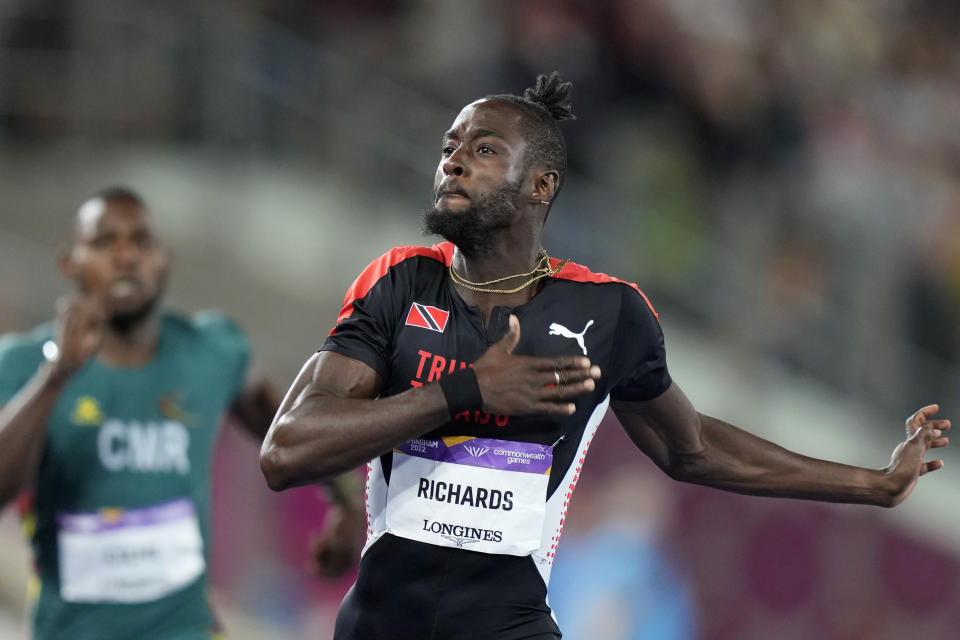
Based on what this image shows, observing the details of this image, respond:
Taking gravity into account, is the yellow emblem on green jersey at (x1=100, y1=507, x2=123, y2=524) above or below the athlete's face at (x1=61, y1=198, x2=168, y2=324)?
below

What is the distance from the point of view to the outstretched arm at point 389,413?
3.44m

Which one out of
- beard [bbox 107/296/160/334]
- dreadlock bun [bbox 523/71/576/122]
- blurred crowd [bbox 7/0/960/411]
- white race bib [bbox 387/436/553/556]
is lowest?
white race bib [bbox 387/436/553/556]

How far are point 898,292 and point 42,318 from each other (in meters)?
5.93

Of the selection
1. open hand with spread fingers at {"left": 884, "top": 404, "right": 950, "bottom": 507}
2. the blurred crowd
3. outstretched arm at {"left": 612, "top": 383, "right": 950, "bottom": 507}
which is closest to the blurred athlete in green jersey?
outstretched arm at {"left": 612, "top": 383, "right": 950, "bottom": 507}

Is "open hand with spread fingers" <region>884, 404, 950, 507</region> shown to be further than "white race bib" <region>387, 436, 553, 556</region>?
Yes

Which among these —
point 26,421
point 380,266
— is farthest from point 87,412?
point 380,266

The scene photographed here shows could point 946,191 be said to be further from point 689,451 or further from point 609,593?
point 689,451

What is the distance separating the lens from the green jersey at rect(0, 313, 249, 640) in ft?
16.6

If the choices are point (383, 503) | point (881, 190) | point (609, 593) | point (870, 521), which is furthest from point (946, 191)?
point (383, 503)

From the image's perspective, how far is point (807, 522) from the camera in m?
8.18

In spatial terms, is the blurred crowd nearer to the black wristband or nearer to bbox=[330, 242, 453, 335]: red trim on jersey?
bbox=[330, 242, 453, 335]: red trim on jersey

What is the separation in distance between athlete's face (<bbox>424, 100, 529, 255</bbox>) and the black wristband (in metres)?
0.59

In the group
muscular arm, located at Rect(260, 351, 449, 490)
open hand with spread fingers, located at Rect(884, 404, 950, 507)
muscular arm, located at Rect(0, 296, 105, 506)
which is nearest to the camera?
muscular arm, located at Rect(260, 351, 449, 490)

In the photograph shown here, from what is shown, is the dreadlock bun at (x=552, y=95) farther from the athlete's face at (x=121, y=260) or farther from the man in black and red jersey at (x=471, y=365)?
the athlete's face at (x=121, y=260)
